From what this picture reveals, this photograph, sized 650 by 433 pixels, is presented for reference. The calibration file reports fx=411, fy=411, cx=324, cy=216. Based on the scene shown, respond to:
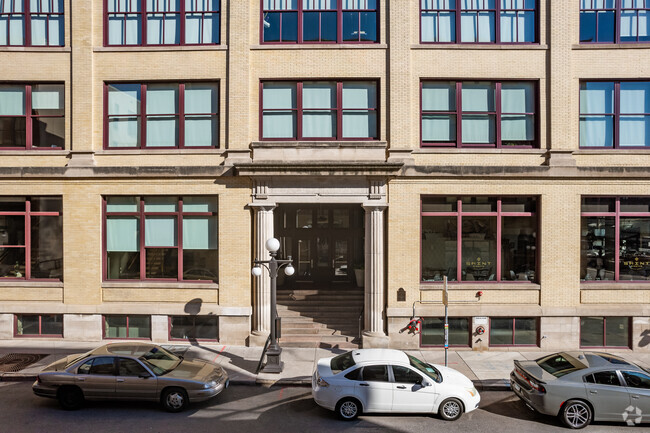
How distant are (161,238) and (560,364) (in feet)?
43.2

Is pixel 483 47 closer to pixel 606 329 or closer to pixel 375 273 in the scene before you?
pixel 375 273

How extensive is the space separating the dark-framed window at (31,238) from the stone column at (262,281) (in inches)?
291

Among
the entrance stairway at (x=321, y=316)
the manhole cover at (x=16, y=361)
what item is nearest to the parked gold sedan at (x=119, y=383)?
the manhole cover at (x=16, y=361)

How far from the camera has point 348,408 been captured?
372 inches

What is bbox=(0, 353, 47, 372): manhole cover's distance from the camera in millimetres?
12227

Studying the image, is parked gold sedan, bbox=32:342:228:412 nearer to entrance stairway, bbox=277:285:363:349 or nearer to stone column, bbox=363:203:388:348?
entrance stairway, bbox=277:285:363:349

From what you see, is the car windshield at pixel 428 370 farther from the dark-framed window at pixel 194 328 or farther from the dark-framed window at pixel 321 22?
the dark-framed window at pixel 321 22

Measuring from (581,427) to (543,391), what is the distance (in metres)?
1.19


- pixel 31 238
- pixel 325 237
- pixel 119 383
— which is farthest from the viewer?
pixel 325 237

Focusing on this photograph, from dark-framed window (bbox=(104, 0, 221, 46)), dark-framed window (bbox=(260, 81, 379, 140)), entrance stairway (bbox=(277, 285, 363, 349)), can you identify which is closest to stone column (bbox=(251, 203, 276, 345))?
entrance stairway (bbox=(277, 285, 363, 349))

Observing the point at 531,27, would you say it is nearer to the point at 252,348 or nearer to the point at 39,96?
the point at 252,348

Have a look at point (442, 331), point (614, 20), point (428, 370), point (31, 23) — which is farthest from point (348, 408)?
point (31, 23)

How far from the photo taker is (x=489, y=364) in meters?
13.1

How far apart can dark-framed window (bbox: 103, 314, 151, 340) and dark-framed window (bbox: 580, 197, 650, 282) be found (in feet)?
52.3
